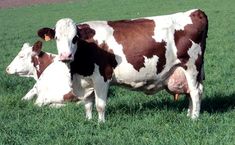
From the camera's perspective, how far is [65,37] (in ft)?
23.3

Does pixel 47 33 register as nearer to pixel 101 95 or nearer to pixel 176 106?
pixel 101 95

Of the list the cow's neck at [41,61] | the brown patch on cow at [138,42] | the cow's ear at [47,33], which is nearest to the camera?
the cow's ear at [47,33]

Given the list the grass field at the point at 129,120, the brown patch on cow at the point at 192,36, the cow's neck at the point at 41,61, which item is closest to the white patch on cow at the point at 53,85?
the grass field at the point at 129,120

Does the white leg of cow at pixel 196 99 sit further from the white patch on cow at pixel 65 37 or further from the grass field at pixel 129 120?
the white patch on cow at pixel 65 37

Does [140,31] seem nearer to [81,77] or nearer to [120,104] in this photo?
[81,77]

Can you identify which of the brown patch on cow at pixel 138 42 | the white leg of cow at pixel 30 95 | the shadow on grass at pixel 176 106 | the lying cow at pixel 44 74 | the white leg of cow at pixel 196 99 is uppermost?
the brown patch on cow at pixel 138 42

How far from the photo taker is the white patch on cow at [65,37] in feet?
22.8

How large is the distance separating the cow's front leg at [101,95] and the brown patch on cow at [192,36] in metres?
1.29

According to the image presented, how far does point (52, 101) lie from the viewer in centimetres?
1008

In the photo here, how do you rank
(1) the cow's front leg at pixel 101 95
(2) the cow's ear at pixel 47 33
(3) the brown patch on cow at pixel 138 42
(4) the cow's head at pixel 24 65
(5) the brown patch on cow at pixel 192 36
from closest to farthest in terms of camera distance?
(2) the cow's ear at pixel 47 33 → (1) the cow's front leg at pixel 101 95 → (3) the brown patch on cow at pixel 138 42 → (5) the brown patch on cow at pixel 192 36 → (4) the cow's head at pixel 24 65

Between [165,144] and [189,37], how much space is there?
2.47m

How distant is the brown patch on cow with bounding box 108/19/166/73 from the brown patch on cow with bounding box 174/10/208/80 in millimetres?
284

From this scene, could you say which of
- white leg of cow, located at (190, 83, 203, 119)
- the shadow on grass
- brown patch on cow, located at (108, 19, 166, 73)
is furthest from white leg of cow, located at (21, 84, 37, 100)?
white leg of cow, located at (190, 83, 203, 119)

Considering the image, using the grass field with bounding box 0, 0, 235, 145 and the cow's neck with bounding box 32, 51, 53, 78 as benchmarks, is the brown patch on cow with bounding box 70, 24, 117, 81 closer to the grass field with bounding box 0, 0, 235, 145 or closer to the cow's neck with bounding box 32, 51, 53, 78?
the grass field with bounding box 0, 0, 235, 145
